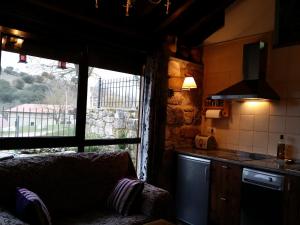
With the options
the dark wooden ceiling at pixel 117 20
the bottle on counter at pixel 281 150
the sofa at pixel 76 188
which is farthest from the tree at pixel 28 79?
the bottle on counter at pixel 281 150

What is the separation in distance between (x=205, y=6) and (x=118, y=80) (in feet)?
4.80

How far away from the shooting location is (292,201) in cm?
232

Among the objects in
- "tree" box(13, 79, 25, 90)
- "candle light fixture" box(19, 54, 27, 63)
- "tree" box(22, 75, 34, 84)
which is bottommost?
"tree" box(13, 79, 25, 90)

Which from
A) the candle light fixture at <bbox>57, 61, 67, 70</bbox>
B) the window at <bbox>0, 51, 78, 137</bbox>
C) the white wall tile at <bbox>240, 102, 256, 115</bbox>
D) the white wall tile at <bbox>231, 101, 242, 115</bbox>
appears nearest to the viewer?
the window at <bbox>0, 51, 78, 137</bbox>

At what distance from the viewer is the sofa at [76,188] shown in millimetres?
2104

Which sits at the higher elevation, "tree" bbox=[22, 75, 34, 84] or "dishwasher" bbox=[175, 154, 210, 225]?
"tree" bbox=[22, 75, 34, 84]

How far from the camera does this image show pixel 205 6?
3.37m

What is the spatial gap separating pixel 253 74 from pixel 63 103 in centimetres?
214

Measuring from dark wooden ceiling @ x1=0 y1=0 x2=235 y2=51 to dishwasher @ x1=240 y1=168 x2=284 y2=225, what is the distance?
74.6 inches

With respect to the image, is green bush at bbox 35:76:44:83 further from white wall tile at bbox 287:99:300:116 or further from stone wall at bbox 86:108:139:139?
white wall tile at bbox 287:99:300:116

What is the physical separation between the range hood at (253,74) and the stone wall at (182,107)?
25.2 inches

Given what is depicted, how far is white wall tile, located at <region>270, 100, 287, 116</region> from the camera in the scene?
119 inches

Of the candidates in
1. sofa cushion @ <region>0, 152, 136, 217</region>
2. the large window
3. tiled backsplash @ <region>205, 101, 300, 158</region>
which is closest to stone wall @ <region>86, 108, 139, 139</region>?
the large window

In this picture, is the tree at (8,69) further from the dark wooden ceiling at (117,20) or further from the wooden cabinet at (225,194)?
the wooden cabinet at (225,194)
